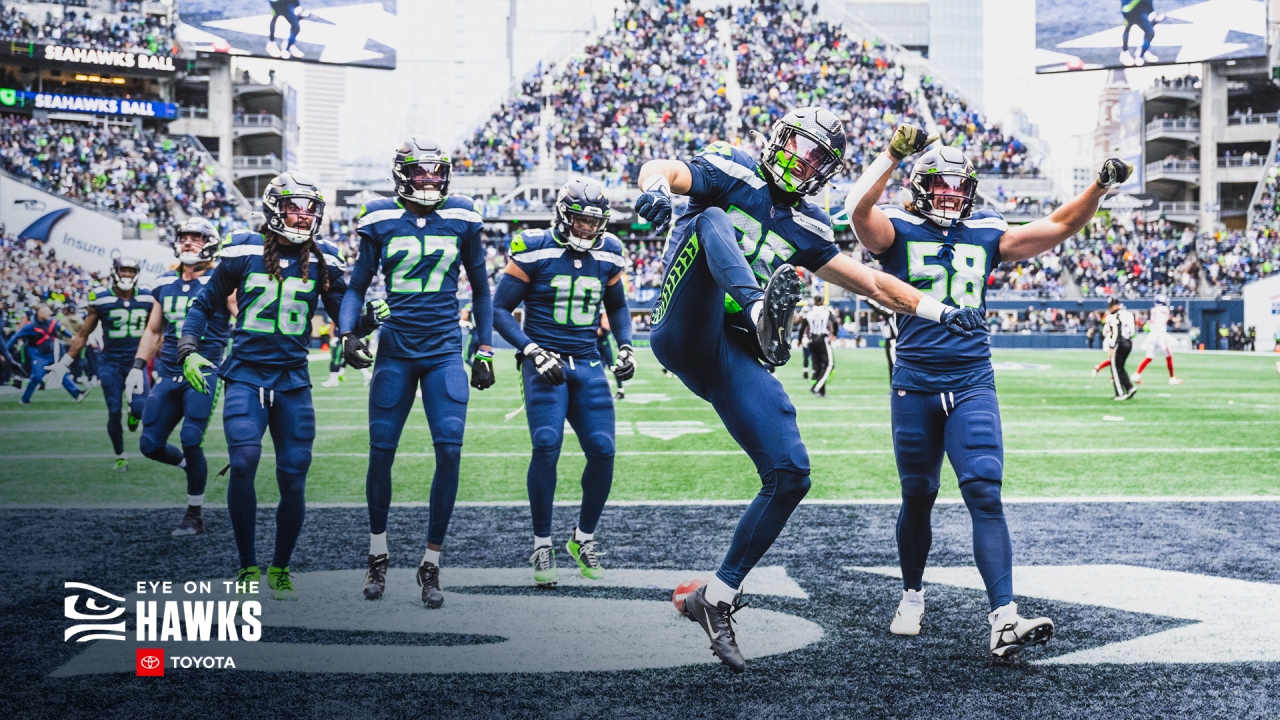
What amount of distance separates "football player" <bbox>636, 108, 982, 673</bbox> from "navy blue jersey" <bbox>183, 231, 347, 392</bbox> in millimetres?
2103

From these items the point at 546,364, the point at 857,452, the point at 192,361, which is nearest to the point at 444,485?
the point at 546,364

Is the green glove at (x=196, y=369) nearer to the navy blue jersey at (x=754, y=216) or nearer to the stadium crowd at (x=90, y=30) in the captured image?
the navy blue jersey at (x=754, y=216)

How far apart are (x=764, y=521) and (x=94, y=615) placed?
2.98 m

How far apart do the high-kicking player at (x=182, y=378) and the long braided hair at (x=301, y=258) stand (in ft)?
4.08

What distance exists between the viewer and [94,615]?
14.1 feet

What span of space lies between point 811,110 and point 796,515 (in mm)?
3428

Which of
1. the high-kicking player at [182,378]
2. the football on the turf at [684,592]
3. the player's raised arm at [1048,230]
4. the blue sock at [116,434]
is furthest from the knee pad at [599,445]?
the blue sock at [116,434]

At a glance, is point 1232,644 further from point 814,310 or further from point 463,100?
point 463,100

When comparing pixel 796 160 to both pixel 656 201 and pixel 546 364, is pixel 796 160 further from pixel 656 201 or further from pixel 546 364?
pixel 546 364

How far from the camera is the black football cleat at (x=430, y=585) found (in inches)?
179

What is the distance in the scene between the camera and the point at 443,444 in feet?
16.2

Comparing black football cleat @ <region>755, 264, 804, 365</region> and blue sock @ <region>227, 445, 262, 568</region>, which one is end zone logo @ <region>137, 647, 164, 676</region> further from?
black football cleat @ <region>755, 264, 804, 365</region>

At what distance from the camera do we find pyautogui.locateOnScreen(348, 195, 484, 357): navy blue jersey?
16.6ft

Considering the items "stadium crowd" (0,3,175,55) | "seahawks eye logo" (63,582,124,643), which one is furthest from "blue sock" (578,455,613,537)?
"stadium crowd" (0,3,175,55)
